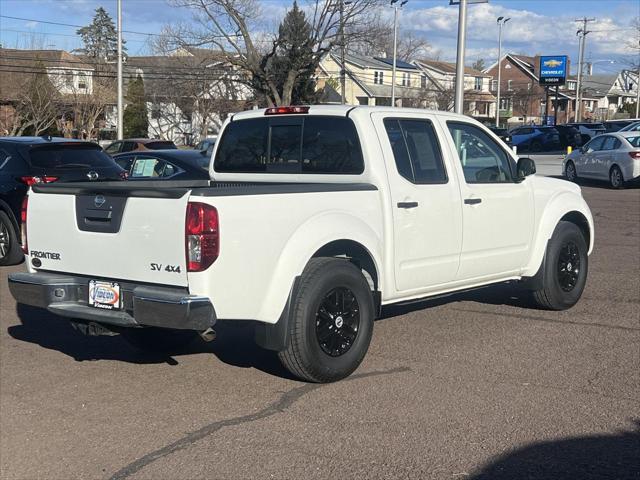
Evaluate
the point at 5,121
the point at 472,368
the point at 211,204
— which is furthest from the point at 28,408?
the point at 5,121

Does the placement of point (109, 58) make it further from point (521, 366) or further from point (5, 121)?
point (521, 366)

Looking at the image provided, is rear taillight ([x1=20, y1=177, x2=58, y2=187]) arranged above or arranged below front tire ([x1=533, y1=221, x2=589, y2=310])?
above

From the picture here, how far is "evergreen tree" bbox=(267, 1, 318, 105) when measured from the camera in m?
48.7

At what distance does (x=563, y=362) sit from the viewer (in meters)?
6.29

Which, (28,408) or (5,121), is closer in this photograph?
(28,408)

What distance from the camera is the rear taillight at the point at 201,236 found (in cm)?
495

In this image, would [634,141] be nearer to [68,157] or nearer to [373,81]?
[68,157]

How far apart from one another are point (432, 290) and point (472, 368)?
0.88 m

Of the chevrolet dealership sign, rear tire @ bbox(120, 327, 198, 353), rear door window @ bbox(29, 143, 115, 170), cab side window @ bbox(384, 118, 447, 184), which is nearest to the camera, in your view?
cab side window @ bbox(384, 118, 447, 184)

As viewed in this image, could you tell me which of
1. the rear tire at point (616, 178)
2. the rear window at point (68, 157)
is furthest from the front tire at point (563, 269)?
the rear tire at point (616, 178)

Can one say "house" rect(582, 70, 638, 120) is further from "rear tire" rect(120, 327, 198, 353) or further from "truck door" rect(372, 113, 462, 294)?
"rear tire" rect(120, 327, 198, 353)

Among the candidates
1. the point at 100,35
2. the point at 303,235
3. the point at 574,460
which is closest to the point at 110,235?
the point at 303,235

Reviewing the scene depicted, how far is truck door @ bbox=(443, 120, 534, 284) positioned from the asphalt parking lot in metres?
0.63

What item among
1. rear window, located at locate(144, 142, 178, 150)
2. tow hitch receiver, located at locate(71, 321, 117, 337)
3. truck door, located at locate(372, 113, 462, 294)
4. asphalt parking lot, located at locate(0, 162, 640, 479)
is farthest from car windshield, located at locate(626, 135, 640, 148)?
tow hitch receiver, located at locate(71, 321, 117, 337)
